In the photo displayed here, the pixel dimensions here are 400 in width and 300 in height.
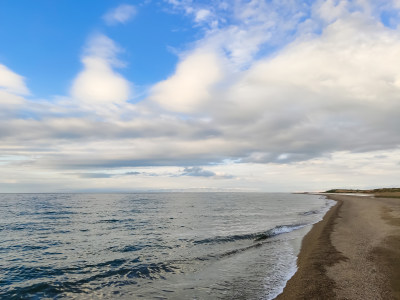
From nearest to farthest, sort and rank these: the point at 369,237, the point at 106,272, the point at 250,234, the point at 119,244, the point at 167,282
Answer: the point at 167,282
the point at 106,272
the point at 369,237
the point at 119,244
the point at 250,234

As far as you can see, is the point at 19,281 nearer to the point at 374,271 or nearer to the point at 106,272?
the point at 106,272

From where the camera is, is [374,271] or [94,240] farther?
[94,240]

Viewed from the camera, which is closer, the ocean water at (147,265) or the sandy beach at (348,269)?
the sandy beach at (348,269)

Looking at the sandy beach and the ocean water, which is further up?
the sandy beach

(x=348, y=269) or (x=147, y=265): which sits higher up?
(x=348, y=269)

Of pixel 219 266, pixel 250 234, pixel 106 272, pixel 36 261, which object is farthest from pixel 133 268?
pixel 250 234

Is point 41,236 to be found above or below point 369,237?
below

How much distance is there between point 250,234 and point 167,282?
14.4 metres

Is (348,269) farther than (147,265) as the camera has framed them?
No

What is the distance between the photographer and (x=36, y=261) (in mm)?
16547

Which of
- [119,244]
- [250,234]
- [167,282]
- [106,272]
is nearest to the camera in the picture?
[167,282]

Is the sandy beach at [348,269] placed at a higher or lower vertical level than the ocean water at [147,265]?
higher

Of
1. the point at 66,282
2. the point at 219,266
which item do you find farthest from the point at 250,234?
the point at 66,282

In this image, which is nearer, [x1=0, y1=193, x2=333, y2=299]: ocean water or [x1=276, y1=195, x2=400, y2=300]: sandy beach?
[x1=276, y1=195, x2=400, y2=300]: sandy beach
